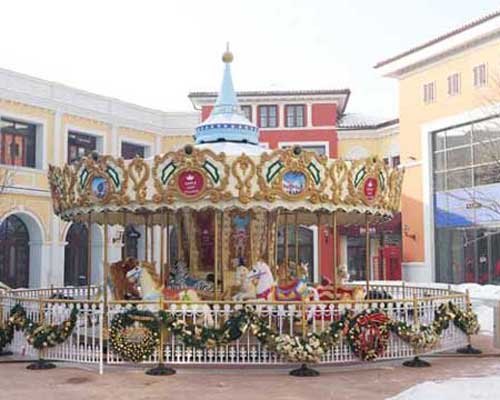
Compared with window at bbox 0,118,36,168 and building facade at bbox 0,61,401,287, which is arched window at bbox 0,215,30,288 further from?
window at bbox 0,118,36,168

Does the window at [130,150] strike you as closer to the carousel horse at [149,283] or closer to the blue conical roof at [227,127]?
the blue conical roof at [227,127]

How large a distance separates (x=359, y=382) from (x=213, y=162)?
4.07 meters

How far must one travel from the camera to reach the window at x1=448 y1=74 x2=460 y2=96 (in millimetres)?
25672

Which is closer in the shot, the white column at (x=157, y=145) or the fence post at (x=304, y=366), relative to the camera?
the fence post at (x=304, y=366)

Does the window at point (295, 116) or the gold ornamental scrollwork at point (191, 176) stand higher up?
the window at point (295, 116)

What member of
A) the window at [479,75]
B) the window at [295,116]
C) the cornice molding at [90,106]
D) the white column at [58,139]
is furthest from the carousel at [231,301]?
the window at [295,116]

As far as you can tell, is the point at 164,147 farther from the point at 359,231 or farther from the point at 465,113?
the point at 465,113

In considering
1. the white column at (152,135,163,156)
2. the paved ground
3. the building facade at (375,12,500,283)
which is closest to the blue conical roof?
the paved ground

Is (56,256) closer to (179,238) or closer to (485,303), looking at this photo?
(179,238)

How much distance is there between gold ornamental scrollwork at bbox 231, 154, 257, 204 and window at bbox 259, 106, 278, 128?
2256 centimetres

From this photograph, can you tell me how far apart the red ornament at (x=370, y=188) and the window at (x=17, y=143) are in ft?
58.5

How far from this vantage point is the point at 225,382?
9.21 meters

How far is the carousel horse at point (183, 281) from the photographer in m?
12.9

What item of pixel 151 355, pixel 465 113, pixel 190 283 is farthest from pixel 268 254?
pixel 465 113
